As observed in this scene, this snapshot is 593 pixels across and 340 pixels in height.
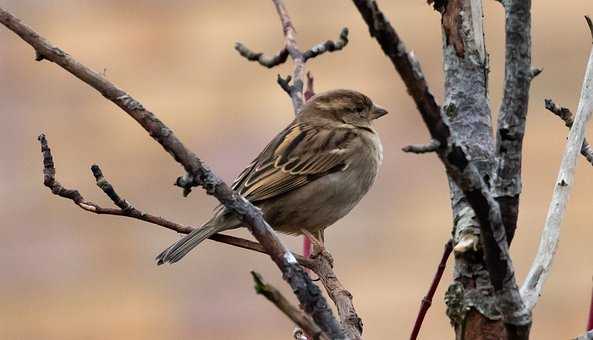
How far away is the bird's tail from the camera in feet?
13.5

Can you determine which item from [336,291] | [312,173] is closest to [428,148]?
[336,291]

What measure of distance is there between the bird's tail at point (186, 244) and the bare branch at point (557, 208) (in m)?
1.96

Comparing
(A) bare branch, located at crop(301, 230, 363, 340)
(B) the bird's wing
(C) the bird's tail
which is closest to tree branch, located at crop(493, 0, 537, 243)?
(A) bare branch, located at crop(301, 230, 363, 340)

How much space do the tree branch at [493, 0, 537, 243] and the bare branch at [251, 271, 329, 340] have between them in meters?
0.46

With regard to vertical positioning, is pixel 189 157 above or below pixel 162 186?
below

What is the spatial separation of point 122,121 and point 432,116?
4967mm

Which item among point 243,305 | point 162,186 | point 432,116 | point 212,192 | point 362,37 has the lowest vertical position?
point 432,116

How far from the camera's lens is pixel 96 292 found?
6.30m

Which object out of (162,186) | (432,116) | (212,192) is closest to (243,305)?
(162,186)

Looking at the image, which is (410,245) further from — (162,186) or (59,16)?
(59,16)

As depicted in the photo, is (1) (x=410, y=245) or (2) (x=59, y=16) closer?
(1) (x=410, y=245)

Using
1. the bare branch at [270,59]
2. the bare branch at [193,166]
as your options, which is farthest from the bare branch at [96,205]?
the bare branch at [270,59]

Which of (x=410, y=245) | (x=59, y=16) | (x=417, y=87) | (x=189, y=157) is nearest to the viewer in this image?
(x=417, y=87)

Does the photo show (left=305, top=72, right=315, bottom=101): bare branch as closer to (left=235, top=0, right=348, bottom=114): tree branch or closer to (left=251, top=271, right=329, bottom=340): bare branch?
(left=235, top=0, right=348, bottom=114): tree branch
